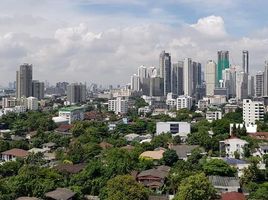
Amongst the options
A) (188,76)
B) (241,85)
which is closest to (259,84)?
(241,85)

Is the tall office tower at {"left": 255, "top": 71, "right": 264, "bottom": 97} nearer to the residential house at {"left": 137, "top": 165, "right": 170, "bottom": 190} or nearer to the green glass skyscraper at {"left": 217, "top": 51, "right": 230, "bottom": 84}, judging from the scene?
the green glass skyscraper at {"left": 217, "top": 51, "right": 230, "bottom": 84}

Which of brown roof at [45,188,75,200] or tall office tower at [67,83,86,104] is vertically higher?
tall office tower at [67,83,86,104]

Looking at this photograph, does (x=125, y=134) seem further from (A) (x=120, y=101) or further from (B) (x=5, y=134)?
(A) (x=120, y=101)

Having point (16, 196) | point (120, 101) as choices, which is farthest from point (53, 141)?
point (120, 101)

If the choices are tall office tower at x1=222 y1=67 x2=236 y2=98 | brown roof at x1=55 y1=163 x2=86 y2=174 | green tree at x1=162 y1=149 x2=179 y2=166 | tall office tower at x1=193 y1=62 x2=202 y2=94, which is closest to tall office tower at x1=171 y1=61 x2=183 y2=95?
tall office tower at x1=193 y1=62 x2=202 y2=94

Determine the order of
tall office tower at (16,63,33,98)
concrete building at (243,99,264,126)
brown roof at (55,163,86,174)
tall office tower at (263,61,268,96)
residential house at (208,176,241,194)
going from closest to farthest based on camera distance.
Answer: residential house at (208,176,241,194)
brown roof at (55,163,86,174)
concrete building at (243,99,264,126)
tall office tower at (263,61,268,96)
tall office tower at (16,63,33,98)
